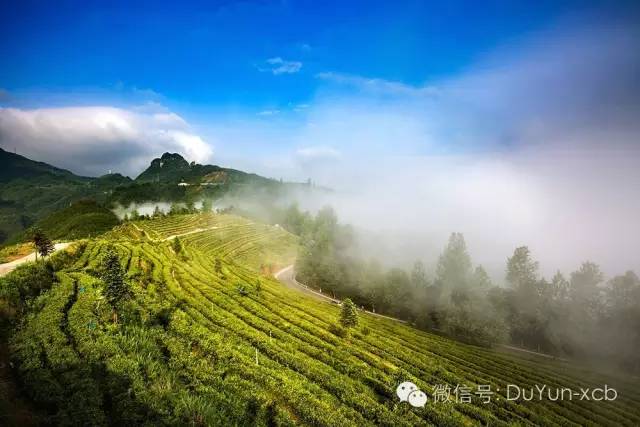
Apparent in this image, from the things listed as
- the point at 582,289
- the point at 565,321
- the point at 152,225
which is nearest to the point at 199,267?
the point at 152,225

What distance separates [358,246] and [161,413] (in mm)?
118827

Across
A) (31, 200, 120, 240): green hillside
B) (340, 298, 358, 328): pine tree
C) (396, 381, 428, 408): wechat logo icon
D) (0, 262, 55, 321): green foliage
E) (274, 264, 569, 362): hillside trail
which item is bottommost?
(274, 264, 569, 362): hillside trail

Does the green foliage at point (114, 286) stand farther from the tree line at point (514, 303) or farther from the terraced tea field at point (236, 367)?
the tree line at point (514, 303)

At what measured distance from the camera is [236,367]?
94.2ft

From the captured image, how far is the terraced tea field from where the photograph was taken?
66.2 feet

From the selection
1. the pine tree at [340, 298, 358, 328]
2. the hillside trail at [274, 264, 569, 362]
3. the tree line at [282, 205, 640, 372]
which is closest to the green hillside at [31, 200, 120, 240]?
the hillside trail at [274, 264, 569, 362]

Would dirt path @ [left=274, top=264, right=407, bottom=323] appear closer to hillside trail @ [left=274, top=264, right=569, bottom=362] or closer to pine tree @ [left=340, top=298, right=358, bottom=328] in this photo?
hillside trail @ [left=274, top=264, right=569, bottom=362]

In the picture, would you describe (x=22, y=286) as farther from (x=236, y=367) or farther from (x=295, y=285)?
(x=295, y=285)

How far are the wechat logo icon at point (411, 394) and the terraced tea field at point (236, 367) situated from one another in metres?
0.79

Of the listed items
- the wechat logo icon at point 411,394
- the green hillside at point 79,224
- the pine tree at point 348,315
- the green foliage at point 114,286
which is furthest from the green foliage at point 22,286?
the green hillside at point 79,224

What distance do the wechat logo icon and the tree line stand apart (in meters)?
49.0

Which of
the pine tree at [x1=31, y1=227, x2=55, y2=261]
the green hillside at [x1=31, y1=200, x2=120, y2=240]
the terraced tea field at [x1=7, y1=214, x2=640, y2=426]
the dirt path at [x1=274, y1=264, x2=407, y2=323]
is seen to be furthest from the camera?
the green hillside at [x1=31, y1=200, x2=120, y2=240]

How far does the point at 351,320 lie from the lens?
164 ft

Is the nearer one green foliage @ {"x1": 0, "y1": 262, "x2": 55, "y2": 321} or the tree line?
green foliage @ {"x1": 0, "y1": 262, "x2": 55, "y2": 321}
